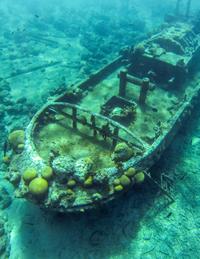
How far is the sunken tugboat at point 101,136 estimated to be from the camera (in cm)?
791

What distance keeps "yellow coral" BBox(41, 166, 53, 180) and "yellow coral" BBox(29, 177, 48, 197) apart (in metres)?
0.17

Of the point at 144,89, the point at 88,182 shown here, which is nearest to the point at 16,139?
the point at 88,182

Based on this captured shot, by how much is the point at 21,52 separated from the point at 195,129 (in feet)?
54.8

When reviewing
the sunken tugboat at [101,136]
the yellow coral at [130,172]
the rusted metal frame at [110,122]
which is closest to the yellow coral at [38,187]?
the sunken tugboat at [101,136]

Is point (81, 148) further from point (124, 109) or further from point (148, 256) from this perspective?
point (148, 256)

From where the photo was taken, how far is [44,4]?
42.4 metres

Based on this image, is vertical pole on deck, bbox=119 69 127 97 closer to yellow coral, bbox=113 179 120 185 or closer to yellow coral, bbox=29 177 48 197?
yellow coral, bbox=113 179 120 185

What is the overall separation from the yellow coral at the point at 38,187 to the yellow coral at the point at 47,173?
175mm

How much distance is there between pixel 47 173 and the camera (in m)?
7.93

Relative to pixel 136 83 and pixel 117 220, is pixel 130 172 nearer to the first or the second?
pixel 117 220

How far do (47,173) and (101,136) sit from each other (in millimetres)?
3066

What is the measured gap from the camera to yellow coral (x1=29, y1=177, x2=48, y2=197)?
754cm

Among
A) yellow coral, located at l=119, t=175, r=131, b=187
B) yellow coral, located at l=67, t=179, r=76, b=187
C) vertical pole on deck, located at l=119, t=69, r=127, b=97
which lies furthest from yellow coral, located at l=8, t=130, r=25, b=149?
vertical pole on deck, located at l=119, t=69, r=127, b=97

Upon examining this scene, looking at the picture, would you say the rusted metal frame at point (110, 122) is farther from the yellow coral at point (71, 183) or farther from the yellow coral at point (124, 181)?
the yellow coral at point (71, 183)
